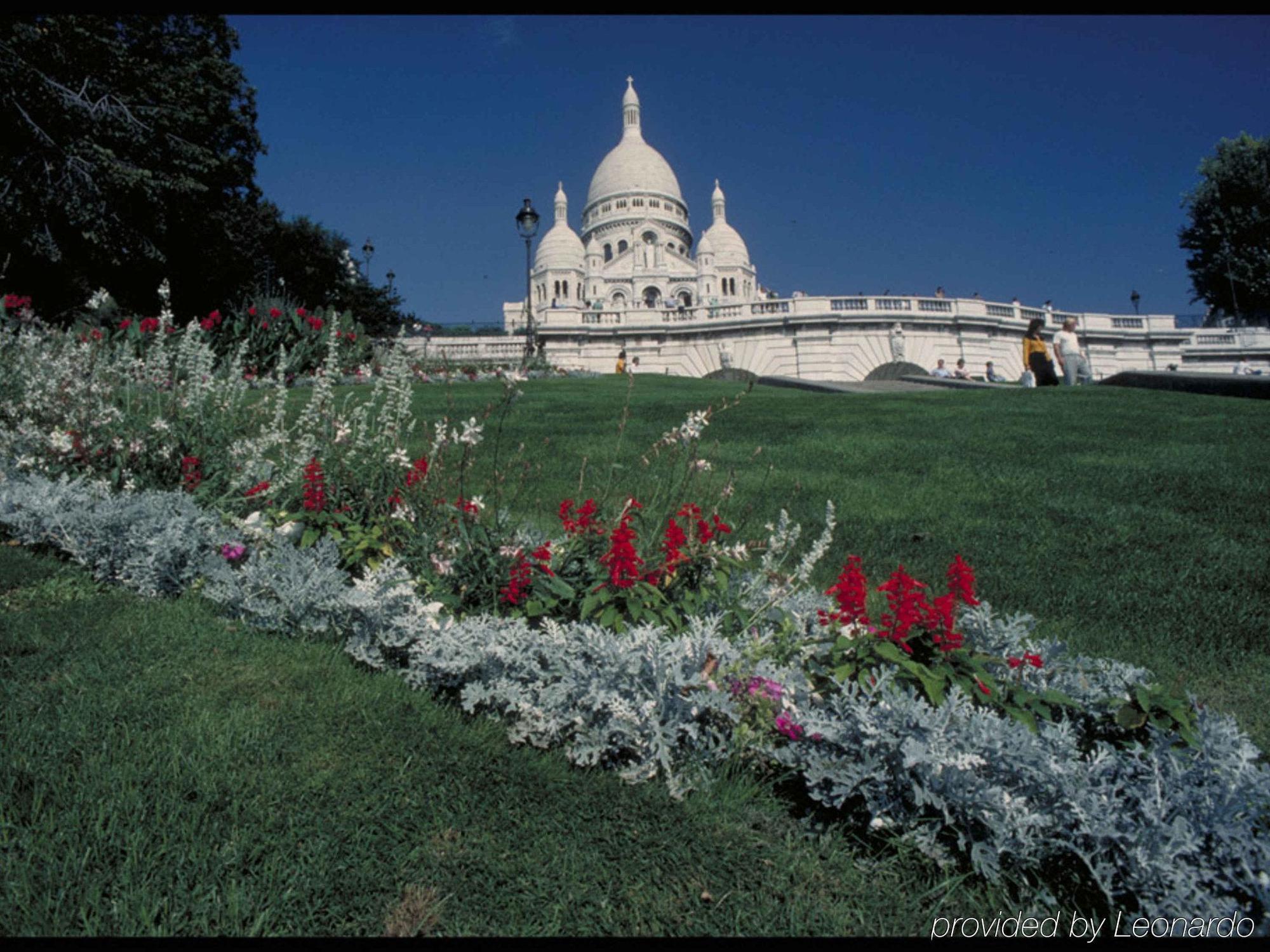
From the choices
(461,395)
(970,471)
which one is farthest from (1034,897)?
(461,395)

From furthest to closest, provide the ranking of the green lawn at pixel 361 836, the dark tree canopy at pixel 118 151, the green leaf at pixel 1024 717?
the dark tree canopy at pixel 118 151 < the green leaf at pixel 1024 717 < the green lawn at pixel 361 836

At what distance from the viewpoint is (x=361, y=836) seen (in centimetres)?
216

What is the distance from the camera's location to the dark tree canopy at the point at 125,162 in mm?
19188

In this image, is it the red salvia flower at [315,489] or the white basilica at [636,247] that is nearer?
the red salvia flower at [315,489]

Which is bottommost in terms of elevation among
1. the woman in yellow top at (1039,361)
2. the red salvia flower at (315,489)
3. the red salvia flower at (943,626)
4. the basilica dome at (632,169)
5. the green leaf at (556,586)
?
the red salvia flower at (943,626)

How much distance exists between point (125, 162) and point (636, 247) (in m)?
67.2

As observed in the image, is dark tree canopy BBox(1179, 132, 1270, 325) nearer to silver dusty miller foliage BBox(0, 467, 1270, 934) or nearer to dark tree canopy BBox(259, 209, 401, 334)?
dark tree canopy BBox(259, 209, 401, 334)

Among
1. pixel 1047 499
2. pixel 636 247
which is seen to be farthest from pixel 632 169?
pixel 1047 499

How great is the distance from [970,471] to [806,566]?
4086 millimetres

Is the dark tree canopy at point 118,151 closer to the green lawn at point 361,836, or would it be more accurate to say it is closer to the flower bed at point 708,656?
the flower bed at point 708,656

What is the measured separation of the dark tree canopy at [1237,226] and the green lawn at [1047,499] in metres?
47.7

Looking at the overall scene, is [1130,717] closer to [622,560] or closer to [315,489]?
[622,560]

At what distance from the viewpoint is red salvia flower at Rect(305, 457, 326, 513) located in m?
4.14

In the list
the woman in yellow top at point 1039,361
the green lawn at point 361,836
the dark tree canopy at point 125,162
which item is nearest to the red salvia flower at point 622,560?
the green lawn at point 361,836
